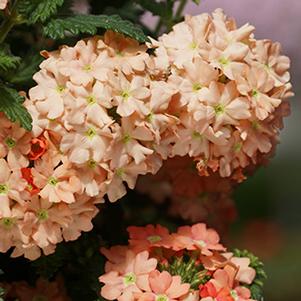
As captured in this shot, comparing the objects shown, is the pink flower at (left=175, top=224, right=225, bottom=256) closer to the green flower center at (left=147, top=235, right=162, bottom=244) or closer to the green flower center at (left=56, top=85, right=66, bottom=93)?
the green flower center at (left=147, top=235, right=162, bottom=244)

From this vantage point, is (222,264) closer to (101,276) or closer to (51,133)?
(101,276)

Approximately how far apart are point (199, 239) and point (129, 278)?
0.45ft

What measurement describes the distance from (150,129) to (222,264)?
9.1 inches

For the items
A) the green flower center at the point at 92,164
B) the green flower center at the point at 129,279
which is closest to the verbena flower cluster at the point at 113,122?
the green flower center at the point at 92,164

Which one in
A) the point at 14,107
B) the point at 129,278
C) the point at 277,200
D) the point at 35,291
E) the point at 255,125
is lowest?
the point at 277,200

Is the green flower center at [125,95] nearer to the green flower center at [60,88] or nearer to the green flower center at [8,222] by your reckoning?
the green flower center at [60,88]

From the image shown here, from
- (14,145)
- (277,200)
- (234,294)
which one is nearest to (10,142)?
(14,145)

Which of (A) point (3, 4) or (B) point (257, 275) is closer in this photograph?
(A) point (3, 4)

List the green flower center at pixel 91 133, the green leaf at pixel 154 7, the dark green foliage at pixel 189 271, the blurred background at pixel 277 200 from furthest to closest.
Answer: the blurred background at pixel 277 200
the green leaf at pixel 154 7
the dark green foliage at pixel 189 271
the green flower center at pixel 91 133

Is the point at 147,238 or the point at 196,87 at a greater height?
the point at 196,87

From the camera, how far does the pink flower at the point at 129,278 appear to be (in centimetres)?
142

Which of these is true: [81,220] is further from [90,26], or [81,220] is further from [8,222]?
[90,26]

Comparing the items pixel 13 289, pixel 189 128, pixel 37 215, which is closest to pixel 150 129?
pixel 189 128

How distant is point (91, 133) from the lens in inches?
53.2
